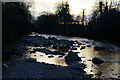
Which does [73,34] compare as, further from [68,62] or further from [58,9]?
[68,62]

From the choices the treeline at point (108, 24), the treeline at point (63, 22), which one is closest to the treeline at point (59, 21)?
the treeline at point (63, 22)

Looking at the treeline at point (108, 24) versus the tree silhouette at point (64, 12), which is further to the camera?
the tree silhouette at point (64, 12)

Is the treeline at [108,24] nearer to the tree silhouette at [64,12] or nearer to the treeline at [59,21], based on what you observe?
the treeline at [59,21]

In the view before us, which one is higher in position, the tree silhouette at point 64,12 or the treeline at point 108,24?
the tree silhouette at point 64,12

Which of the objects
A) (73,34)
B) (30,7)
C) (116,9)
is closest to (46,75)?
(116,9)

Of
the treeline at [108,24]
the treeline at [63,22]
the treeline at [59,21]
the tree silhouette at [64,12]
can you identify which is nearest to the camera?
the treeline at [63,22]

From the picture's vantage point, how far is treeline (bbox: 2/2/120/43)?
26500 millimetres

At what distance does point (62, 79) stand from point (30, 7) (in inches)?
1583

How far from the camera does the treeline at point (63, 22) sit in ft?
86.9

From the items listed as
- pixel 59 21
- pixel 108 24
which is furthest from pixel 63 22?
pixel 108 24

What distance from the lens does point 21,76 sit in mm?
8328

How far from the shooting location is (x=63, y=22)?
5569 cm

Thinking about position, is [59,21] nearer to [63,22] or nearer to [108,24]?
[63,22]

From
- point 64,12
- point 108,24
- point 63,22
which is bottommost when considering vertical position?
point 108,24
